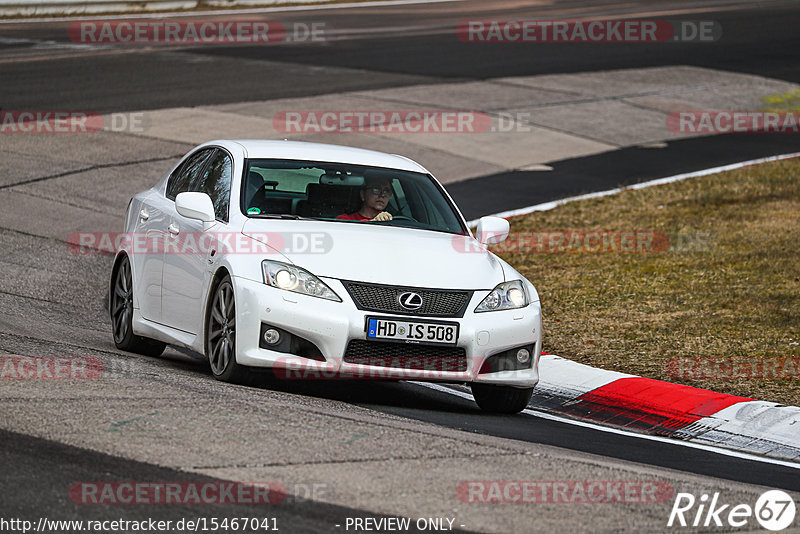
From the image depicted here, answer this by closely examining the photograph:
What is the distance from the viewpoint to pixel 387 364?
7.96 meters

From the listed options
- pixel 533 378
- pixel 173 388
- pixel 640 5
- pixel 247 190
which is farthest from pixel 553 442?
pixel 640 5

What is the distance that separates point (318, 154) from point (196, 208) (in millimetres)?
1098

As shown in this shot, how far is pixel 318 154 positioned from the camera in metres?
9.35

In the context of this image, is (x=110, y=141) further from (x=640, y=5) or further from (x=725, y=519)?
(x=640, y=5)

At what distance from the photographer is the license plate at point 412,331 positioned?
786 centimetres

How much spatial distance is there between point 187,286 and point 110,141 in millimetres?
10913
